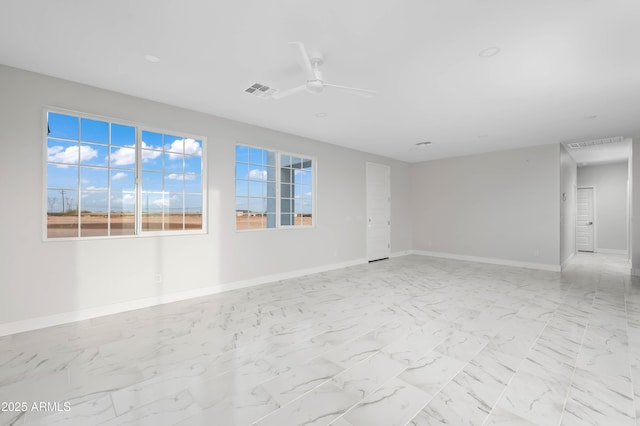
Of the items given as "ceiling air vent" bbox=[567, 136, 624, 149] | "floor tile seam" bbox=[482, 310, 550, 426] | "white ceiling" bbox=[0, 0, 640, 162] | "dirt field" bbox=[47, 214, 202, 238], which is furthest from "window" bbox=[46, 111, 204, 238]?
"ceiling air vent" bbox=[567, 136, 624, 149]

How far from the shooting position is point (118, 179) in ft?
11.8

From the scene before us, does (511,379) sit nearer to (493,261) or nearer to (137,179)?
(137,179)

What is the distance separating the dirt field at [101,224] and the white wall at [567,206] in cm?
748

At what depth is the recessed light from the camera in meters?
2.58

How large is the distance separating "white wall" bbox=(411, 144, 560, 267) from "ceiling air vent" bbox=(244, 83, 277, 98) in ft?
19.1

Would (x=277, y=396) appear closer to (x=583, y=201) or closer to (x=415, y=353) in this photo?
(x=415, y=353)

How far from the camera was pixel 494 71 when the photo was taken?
2.98 metres

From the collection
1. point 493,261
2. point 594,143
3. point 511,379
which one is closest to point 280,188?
point 511,379

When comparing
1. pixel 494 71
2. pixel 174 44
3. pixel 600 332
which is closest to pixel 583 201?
pixel 600 332

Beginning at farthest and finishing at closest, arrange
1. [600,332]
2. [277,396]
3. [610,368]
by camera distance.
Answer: [600,332] < [610,368] < [277,396]

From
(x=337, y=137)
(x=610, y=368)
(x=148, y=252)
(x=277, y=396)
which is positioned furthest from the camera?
(x=337, y=137)

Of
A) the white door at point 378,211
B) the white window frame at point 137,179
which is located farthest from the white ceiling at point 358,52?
the white door at point 378,211

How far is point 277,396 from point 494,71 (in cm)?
365

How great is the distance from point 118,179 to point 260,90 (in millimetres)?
2158
